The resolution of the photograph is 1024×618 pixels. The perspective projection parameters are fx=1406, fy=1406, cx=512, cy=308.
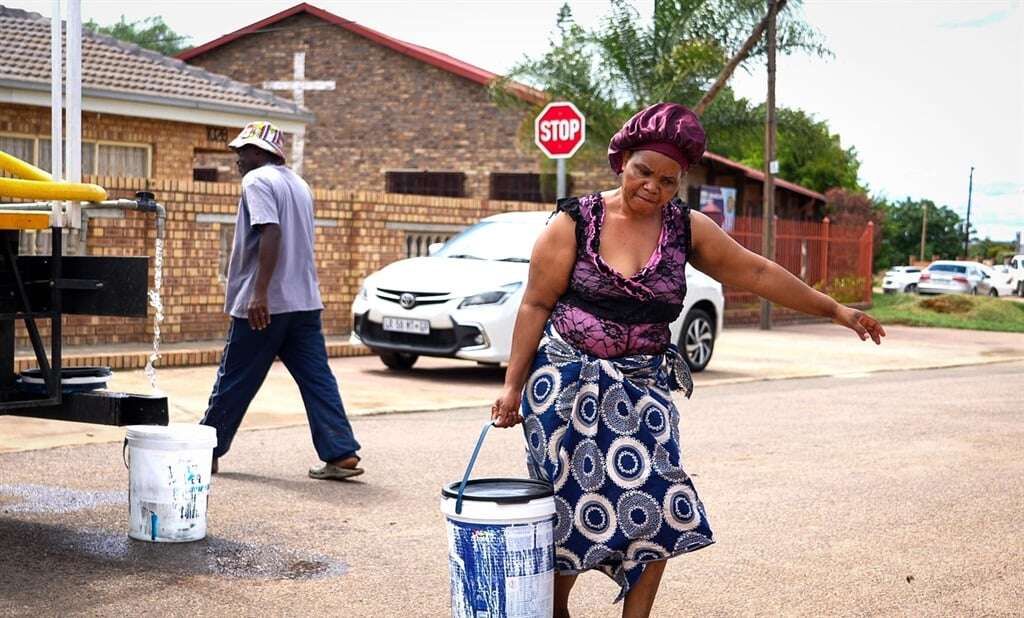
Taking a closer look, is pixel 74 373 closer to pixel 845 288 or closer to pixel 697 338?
pixel 697 338

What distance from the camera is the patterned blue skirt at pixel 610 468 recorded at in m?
4.21

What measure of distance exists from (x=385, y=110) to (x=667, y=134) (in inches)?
1061

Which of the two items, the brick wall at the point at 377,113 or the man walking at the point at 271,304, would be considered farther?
the brick wall at the point at 377,113

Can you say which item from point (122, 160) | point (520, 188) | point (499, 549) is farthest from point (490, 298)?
point (520, 188)

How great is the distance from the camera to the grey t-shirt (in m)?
7.09

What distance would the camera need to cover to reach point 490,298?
12414mm

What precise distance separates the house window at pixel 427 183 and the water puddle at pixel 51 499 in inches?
908

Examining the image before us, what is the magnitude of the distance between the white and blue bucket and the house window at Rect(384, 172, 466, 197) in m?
25.9

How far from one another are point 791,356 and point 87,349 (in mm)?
8729

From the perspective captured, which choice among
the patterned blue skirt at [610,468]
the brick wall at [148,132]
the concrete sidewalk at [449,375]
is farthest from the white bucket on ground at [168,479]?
the brick wall at [148,132]

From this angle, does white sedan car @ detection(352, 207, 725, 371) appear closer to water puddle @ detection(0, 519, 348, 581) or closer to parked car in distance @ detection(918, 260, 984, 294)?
water puddle @ detection(0, 519, 348, 581)

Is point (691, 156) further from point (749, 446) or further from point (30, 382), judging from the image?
point (749, 446)

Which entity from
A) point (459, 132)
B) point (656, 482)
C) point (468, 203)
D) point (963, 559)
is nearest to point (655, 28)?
point (459, 132)

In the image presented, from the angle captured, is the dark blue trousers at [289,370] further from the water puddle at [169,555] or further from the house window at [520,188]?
the house window at [520,188]
